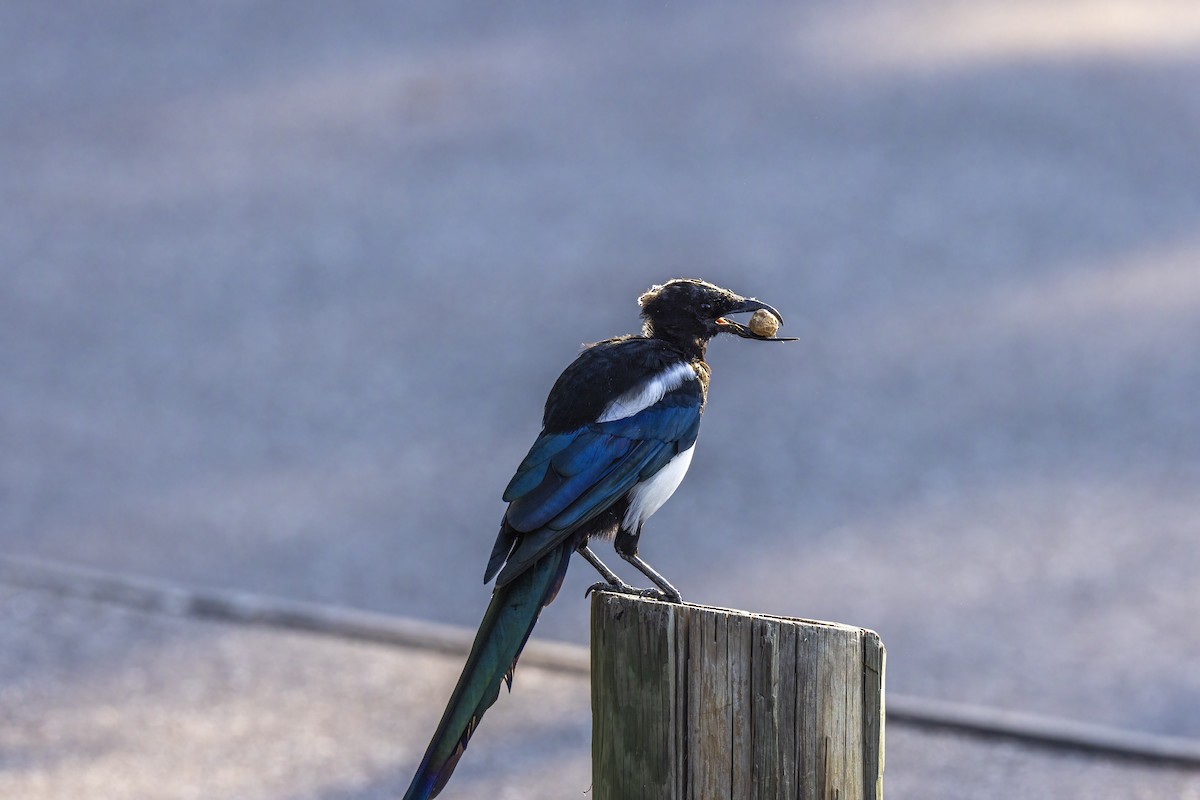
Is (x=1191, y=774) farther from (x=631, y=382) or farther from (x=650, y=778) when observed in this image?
(x=650, y=778)

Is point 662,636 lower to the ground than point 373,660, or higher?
higher

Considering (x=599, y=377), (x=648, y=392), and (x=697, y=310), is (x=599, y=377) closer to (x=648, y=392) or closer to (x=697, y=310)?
(x=648, y=392)

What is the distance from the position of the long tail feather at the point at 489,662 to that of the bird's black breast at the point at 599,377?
0.34 m

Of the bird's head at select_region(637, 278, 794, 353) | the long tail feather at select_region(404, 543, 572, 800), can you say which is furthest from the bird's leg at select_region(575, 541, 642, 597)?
the bird's head at select_region(637, 278, 794, 353)

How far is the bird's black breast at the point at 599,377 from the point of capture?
323 centimetres

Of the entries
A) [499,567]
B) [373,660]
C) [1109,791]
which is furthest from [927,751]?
[499,567]

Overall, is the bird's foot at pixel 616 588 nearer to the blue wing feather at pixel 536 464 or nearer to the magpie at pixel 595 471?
the magpie at pixel 595 471

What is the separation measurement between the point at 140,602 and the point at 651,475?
12.5 feet

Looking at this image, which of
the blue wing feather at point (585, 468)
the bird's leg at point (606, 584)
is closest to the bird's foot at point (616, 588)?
the bird's leg at point (606, 584)

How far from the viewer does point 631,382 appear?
332cm

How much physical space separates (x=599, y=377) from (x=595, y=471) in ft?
0.74

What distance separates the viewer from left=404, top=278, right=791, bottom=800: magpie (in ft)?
8.73

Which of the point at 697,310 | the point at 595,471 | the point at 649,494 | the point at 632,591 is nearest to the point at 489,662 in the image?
the point at 632,591

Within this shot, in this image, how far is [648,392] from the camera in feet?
11.0
